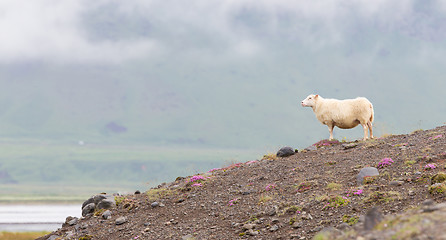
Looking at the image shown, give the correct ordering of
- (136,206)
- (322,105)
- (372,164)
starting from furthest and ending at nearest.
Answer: (322,105) → (136,206) → (372,164)

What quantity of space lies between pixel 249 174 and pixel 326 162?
9.83 ft

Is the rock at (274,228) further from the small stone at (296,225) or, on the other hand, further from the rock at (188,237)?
the rock at (188,237)

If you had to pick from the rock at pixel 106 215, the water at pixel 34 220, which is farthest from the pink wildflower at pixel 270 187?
the water at pixel 34 220

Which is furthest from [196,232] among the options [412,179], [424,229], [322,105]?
[322,105]

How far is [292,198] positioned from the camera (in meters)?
15.5

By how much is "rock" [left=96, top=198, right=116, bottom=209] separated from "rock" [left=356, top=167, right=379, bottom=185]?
9.31m

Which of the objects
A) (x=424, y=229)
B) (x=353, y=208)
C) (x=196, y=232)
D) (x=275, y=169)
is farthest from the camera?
(x=275, y=169)

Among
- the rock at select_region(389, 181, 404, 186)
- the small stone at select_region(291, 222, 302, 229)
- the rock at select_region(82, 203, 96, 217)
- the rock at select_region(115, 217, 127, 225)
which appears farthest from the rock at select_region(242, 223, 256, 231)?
the rock at select_region(82, 203, 96, 217)

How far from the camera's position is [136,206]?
1847 centimetres

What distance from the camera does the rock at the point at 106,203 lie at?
19.4 meters

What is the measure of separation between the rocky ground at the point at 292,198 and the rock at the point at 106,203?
0.04 m

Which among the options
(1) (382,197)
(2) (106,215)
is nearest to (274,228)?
(1) (382,197)

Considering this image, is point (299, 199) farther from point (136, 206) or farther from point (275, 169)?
point (136, 206)

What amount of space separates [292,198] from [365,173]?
252 centimetres
